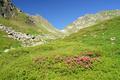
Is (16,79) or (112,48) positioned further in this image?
(112,48)

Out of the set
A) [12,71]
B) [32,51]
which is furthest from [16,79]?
[32,51]

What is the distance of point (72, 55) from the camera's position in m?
37.7

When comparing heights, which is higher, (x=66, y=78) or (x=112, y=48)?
(x=112, y=48)

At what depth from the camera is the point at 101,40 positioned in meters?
50.6

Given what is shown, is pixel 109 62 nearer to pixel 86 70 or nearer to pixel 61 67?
pixel 86 70

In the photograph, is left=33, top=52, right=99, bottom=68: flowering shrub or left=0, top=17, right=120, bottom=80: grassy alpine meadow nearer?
left=0, top=17, right=120, bottom=80: grassy alpine meadow

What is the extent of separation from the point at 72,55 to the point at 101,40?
14.3 m

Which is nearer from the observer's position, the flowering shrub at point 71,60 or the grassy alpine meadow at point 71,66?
the grassy alpine meadow at point 71,66

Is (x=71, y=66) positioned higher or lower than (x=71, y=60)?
lower

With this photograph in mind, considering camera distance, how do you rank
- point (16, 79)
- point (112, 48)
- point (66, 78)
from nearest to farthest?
point (66, 78)
point (16, 79)
point (112, 48)

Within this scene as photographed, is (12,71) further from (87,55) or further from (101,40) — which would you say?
(101,40)

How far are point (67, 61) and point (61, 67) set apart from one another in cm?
158

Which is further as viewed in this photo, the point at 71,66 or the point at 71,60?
the point at 71,60

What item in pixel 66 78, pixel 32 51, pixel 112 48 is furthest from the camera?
pixel 32 51
